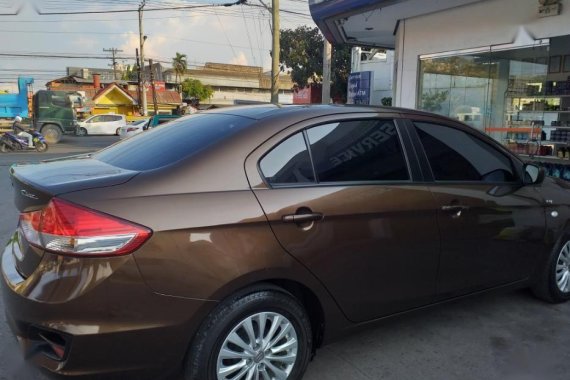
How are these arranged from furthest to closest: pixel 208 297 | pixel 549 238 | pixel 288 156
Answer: pixel 549 238
pixel 288 156
pixel 208 297

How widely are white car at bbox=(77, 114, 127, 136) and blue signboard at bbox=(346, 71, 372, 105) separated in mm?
19537

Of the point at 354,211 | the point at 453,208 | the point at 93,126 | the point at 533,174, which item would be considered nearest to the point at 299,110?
the point at 354,211

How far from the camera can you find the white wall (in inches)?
328

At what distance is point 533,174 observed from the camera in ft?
12.7

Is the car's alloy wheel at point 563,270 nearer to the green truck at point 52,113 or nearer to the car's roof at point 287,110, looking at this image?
the car's roof at point 287,110

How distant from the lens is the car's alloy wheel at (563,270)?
4074mm

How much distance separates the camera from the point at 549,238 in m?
3.89

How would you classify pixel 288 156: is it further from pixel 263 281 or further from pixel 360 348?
pixel 360 348

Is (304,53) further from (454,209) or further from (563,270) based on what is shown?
(454,209)

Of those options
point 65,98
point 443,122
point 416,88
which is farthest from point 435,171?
point 65,98

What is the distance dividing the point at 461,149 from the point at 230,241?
1.95 metres

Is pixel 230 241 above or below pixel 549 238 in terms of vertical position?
above

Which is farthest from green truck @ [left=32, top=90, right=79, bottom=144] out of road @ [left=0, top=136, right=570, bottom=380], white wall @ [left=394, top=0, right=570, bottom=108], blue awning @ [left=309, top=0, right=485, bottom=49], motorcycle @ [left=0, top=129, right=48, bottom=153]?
road @ [left=0, top=136, right=570, bottom=380]

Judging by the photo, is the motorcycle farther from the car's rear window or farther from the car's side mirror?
the car's side mirror
